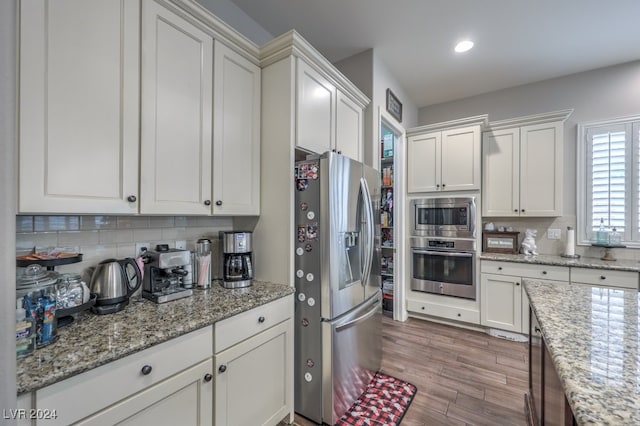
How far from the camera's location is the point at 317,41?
8.60 feet

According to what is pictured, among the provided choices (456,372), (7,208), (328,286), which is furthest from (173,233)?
(456,372)

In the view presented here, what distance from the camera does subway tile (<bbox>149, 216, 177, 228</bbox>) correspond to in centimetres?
164

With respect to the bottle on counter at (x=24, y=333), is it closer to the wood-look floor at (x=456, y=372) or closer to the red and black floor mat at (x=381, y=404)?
the wood-look floor at (x=456, y=372)

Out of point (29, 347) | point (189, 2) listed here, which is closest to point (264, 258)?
point (29, 347)

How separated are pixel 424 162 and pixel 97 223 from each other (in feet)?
11.0

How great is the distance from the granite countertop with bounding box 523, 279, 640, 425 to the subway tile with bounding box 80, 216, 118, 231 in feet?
6.45

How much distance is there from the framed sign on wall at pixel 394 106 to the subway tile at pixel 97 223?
2.76m

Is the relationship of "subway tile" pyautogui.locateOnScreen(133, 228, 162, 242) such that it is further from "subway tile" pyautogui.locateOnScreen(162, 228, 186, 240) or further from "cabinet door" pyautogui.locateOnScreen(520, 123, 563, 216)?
"cabinet door" pyautogui.locateOnScreen(520, 123, 563, 216)

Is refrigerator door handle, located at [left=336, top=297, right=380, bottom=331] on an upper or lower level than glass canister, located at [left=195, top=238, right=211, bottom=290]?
→ lower

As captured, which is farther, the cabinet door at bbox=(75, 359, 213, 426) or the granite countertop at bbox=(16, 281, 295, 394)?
the cabinet door at bbox=(75, 359, 213, 426)

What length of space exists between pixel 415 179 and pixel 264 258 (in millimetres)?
2468

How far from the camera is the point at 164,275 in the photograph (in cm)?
147

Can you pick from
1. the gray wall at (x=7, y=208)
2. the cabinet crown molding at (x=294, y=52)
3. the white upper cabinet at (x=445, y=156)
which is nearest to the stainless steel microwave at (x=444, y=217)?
the white upper cabinet at (x=445, y=156)

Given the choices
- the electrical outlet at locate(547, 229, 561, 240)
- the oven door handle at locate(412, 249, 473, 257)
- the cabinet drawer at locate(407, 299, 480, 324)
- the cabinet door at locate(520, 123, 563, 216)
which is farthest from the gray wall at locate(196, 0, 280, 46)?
the electrical outlet at locate(547, 229, 561, 240)
